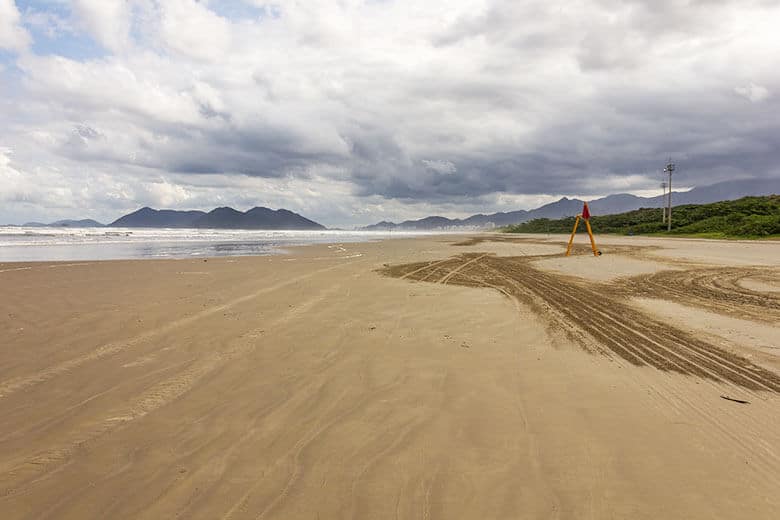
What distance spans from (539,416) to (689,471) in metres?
1.37

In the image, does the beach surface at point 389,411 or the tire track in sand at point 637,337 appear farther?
the tire track in sand at point 637,337

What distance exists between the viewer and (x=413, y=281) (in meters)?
15.0

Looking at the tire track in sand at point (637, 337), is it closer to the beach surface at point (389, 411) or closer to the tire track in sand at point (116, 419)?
the beach surface at point (389, 411)

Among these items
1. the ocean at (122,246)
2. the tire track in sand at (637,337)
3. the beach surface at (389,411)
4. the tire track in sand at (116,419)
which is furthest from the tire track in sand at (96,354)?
the ocean at (122,246)

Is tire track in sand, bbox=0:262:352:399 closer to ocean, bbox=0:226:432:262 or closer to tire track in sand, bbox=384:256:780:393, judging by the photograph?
tire track in sand, bbox=384:256:780:393

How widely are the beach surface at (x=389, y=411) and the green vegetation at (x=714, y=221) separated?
157 ft

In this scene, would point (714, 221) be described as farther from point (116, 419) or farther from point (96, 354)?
point (116, 419)

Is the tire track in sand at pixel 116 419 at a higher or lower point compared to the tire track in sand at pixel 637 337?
higher

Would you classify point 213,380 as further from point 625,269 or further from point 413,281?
point 625,269

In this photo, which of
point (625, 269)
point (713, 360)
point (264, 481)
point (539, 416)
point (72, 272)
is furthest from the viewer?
point (625, 269)

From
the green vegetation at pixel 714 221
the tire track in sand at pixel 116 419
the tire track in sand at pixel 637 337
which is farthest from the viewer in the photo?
the green vegetation at pixel 714 221

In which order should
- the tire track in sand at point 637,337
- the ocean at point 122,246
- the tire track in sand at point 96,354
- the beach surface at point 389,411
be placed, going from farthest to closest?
the ocean at point 122,246
the tire track in sand at point 637,337
the tire track in sand at point 96,354
the beach surface at point 389,411

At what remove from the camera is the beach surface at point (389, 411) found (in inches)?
121

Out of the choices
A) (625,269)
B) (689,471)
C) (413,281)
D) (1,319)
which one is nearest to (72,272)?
(1,319)
